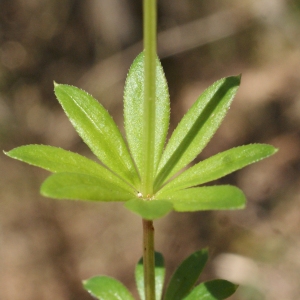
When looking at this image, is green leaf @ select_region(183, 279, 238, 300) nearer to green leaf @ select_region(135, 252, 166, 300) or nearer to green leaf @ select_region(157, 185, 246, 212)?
green leaf @ select_region(135, 252, 166, 300)

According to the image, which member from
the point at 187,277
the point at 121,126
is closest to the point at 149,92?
the point at 187,277

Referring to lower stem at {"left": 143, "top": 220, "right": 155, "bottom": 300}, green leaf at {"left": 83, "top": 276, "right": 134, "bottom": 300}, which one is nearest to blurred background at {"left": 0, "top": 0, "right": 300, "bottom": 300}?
green leaf at {"left": 83, "top": 276, "right": 134, "bottom": 300}

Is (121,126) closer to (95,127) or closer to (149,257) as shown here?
(95,127)

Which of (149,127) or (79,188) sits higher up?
(149,127)

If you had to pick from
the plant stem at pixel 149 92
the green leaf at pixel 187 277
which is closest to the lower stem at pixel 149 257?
the plant stem at pixel 149 92

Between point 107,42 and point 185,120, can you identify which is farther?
point 107,42

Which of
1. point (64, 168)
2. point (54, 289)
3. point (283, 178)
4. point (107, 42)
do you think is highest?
point (107, 42)

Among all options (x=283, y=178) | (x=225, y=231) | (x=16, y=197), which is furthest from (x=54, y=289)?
(x=283, y=178)

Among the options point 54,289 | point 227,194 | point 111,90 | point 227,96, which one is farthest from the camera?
point 111,90

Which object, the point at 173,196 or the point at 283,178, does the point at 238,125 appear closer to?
the point at 283,178
